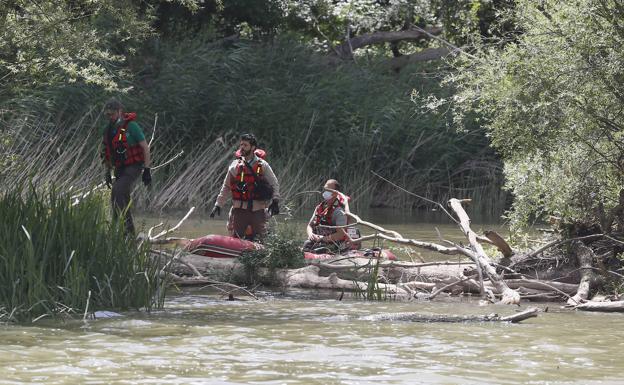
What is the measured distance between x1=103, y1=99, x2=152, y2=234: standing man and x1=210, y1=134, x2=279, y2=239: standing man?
3.32 ft

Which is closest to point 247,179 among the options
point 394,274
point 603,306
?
point 394,274

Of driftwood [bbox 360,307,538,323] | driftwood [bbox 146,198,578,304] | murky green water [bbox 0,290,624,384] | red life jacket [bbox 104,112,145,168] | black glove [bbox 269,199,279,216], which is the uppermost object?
red life jacket [bbox 104,112,145,168]

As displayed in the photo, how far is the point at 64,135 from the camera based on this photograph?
70.3ft

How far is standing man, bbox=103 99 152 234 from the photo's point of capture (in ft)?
43.3

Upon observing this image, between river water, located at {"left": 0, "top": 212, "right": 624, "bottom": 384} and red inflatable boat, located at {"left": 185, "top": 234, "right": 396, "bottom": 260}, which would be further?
red inflatable boat, located at {"left": 185, "top": 234, "right": 396, "bottom": 260}

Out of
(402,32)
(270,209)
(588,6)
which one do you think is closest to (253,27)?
(402,32)

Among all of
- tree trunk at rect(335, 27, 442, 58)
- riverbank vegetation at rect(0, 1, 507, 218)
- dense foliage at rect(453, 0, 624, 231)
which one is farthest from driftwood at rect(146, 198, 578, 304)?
tree trunk at rect(335, 27, 442, 58)

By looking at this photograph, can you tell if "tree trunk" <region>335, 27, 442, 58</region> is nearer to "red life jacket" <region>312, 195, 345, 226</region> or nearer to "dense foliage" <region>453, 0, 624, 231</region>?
"red life jacket" <region>312, 195, 345, 226</region>

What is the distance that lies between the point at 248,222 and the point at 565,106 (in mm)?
3869

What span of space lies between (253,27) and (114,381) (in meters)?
23.0

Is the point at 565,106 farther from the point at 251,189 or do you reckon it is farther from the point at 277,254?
the point at 251,189

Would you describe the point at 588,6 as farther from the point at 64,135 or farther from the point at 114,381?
the point at 64,135

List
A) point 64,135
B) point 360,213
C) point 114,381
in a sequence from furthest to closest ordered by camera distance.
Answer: point 360,213 → point 64,135 → point 114,381

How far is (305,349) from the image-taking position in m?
7.85
